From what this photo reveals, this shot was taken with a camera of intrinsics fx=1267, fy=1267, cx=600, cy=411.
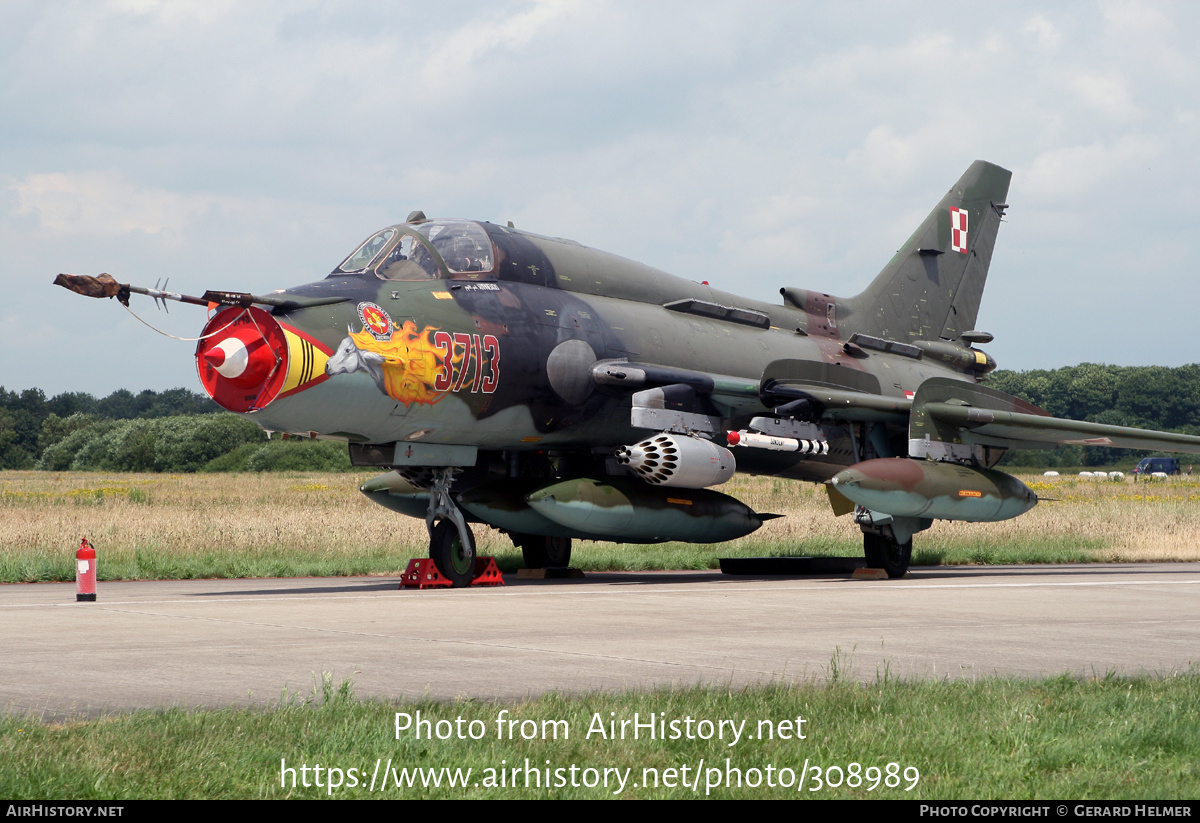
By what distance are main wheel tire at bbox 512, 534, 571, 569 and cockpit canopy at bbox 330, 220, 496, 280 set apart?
4.54 m

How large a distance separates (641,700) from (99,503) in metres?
33.7

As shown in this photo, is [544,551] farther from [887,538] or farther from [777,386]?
[887,538]

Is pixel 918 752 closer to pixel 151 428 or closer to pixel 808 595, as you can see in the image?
pixel 808 595

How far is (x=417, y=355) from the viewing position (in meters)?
14.6

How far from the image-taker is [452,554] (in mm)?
15492

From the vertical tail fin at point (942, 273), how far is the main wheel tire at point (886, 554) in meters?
4.92

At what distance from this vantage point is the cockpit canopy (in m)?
15.1

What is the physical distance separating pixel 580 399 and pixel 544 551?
310 centimetres

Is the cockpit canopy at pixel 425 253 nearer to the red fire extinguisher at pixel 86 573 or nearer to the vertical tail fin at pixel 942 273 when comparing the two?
the red fire extinguisher at pixel 86 573

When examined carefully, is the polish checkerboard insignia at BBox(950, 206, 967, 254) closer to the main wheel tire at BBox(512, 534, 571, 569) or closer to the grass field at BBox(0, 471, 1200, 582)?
the grass field at BBox(0, 471, 1200, 582)

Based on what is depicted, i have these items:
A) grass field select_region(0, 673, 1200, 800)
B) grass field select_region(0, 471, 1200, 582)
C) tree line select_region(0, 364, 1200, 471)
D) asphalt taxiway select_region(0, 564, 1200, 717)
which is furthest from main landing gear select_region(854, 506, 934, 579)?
tree line select_region(0, 364, 1200, 471)

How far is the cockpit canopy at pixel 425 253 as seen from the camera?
15125mm

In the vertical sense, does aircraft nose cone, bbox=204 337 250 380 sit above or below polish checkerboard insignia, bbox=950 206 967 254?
below

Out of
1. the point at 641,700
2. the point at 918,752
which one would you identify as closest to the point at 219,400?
the point at 641,700
